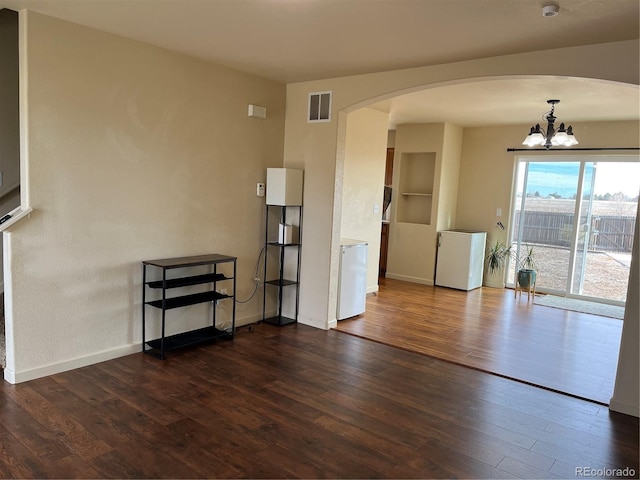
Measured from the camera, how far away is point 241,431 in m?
2.63

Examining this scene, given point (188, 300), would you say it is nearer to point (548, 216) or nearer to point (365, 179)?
point (365, 179)

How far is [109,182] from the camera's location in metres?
3.46

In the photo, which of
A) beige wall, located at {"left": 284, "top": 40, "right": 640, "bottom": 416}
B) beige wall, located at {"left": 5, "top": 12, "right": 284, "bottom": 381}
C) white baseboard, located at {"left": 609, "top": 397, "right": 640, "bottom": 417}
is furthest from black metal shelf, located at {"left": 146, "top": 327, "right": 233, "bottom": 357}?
white baseboard, located at {"left": 609, "top": 397, "right": 640, "bottom": 417}

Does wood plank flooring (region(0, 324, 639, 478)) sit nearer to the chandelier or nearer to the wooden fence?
the chandelier

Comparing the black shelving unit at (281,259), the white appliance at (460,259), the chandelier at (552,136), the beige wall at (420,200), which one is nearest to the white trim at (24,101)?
the black shelving unit at (281,259)

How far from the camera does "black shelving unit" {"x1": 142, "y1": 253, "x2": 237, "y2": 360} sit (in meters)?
3.67

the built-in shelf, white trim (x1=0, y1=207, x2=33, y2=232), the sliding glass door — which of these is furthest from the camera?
the built-in shelf

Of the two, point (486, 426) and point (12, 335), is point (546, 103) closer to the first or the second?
point (486, 426)

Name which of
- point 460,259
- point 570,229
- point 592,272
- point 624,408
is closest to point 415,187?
point 460,259

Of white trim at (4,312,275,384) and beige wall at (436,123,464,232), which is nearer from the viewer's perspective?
white trim at (4,312,275,384)

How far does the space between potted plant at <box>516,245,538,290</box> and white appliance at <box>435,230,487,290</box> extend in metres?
0.59

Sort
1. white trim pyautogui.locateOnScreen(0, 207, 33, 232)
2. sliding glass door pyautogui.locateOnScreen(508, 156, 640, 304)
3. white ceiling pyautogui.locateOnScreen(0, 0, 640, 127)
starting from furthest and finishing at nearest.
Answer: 1. sliding glass door pyautogui.locateOnScreen(508, 156, 640, 304)
2. white trim pyautogui.locateOnScreen(0, 207, 33, 232)
3. white ceiling pyautogui.locateOnScreen(0, 0, 640, 127)

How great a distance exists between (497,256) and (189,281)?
5.12m

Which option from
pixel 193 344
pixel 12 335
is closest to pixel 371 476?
pixel 193 344
